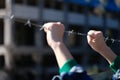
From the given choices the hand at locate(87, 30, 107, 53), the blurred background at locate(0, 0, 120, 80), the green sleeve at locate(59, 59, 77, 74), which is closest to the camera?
the green sleeve at locate(59, 59, 77, 74)

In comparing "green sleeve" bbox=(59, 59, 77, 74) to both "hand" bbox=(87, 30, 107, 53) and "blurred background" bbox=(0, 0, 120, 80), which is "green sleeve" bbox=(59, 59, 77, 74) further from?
"blurred background" bbox=(0, 0, 120, 80)

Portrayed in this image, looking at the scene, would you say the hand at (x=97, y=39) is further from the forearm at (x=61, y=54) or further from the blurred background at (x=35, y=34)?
the blurred background at (x=35, y=34)

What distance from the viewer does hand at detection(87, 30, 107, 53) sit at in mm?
1144

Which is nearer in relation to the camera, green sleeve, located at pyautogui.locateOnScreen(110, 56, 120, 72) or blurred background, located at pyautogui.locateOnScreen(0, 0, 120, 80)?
green sleeve, located at pyautogui.locateOnScreen(110, 56, 120, 72)

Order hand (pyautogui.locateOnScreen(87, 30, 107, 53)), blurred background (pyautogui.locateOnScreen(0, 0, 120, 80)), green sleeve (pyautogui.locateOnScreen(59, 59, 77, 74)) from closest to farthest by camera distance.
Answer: green sleeve (pyautogui.locateOnScreen(59, 59, 77, 74))
hand (pyautogui.locateOnScreen(87, 30, 107, 53))
blurred background (pyautogui.locateOnScreen(0, 0, 120, 80))

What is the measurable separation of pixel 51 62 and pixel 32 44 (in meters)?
1.53

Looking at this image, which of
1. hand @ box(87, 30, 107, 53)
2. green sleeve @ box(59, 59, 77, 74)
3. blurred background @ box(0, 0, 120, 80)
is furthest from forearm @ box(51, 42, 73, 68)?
blurred background @ box(0, 0, 120, 80)

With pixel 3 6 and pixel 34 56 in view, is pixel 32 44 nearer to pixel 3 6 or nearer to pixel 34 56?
pixel 34 56

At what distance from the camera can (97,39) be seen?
45.2 inches

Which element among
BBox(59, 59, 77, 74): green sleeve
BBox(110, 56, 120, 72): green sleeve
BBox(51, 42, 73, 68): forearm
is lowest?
BBox(110, 56, 120, 72): green sleeve

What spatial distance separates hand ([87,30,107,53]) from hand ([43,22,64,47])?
135 mm

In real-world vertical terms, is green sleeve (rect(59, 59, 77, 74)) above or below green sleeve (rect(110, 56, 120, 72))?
above

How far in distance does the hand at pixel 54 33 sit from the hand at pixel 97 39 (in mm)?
135

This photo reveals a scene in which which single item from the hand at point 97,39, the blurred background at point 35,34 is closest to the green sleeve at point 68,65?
the hand at point 97,39
